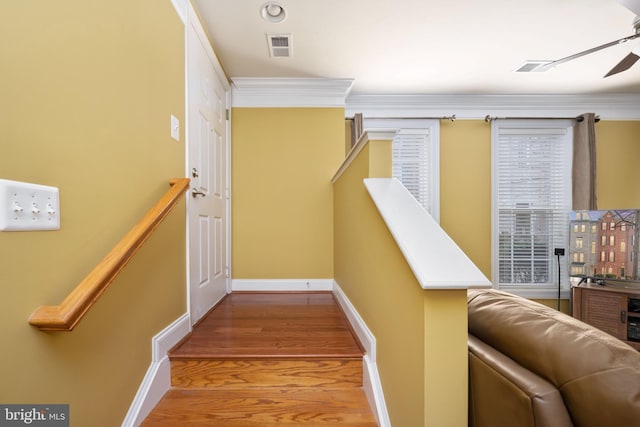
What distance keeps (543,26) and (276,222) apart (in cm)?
290

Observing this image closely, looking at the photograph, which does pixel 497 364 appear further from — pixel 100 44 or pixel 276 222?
pixel 276 222

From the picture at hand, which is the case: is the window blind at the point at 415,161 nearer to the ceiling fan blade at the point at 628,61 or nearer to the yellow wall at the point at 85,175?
the ceiling fan blade at the point at 628,61

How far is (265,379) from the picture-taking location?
1.48 metres

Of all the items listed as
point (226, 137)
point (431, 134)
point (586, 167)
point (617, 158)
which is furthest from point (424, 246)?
point (617, 158)

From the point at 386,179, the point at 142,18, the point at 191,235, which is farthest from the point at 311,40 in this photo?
the point at 191,235

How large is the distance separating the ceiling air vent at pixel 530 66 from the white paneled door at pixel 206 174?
3.00 meters

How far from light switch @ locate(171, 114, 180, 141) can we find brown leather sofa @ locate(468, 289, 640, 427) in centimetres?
178

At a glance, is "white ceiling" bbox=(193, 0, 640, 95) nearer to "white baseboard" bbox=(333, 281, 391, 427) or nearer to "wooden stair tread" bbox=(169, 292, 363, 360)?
"white baseboard" bbox=(333, 281, 391, 427)

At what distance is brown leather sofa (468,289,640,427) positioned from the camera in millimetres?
573

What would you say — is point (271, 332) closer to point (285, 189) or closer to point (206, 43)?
point (285, 189)

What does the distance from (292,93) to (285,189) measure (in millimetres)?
1059

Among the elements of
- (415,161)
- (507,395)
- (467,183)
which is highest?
(415,161)

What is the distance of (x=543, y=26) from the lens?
7.20 ft

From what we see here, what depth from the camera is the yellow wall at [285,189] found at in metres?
3.02
